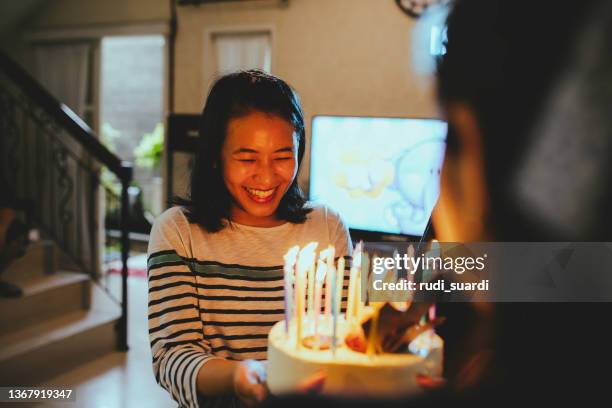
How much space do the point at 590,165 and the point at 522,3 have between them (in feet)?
0.51

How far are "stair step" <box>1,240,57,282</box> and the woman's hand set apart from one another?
3.67 metres

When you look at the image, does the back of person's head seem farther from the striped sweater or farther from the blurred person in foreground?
the striped sweater

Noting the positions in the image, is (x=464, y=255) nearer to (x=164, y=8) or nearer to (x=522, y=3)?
(x=522, y=3)

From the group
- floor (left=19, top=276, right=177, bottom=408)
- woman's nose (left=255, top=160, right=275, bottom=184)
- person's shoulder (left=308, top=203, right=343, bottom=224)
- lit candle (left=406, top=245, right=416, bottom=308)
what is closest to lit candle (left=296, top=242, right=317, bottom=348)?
lit candle (left=406, top=245, right=416, bottom=308)

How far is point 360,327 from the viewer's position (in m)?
0.87

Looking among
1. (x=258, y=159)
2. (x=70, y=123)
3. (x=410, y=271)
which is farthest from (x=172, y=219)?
(x=70, y=123)

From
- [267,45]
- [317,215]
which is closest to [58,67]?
[267,45]

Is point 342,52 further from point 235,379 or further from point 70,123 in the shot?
point 235,379

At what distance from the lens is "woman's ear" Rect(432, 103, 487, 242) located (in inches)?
21.3

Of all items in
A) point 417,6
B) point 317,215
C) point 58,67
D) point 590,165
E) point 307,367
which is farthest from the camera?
point 58,67

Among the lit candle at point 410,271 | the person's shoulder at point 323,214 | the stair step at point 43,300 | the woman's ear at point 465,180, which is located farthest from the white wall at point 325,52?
the woman's ear at point 465,180

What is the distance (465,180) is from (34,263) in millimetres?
4324

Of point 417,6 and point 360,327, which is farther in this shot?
point 417,6

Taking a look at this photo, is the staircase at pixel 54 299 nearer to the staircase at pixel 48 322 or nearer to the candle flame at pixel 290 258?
the staircase at pixel 48 322
